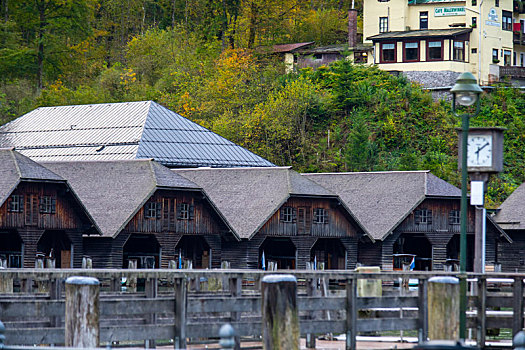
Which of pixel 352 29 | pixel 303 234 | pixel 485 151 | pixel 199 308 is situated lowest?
pixel 199 308

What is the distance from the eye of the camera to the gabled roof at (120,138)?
2410 inches

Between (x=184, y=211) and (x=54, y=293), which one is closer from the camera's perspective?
(x=54, y=293)

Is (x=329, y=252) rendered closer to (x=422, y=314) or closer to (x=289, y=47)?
(x=422, y=314)

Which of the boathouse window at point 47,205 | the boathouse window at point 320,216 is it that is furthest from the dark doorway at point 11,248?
the boathouse window at point 320,216

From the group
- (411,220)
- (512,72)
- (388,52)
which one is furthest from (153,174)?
(512,72)

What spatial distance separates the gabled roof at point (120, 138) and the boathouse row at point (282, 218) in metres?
4.94

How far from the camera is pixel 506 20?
89250 mm

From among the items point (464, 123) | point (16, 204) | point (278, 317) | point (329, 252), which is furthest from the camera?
point (329, 252)

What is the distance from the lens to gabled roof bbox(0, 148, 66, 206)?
1781 inches

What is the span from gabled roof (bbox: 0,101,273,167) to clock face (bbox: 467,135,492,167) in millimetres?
37688

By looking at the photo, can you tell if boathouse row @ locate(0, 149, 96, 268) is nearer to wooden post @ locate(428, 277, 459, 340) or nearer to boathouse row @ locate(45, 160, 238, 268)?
boathouse row @ locate(45, 160, 238, 268)

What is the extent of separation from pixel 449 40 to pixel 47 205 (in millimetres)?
46118

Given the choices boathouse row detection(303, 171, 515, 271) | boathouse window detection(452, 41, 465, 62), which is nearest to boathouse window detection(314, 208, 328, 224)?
boathouse row detection(303, 171, 515, 271)

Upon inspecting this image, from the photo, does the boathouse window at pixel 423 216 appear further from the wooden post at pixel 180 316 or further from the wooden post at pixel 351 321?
the wooden post at pixel 180 316
